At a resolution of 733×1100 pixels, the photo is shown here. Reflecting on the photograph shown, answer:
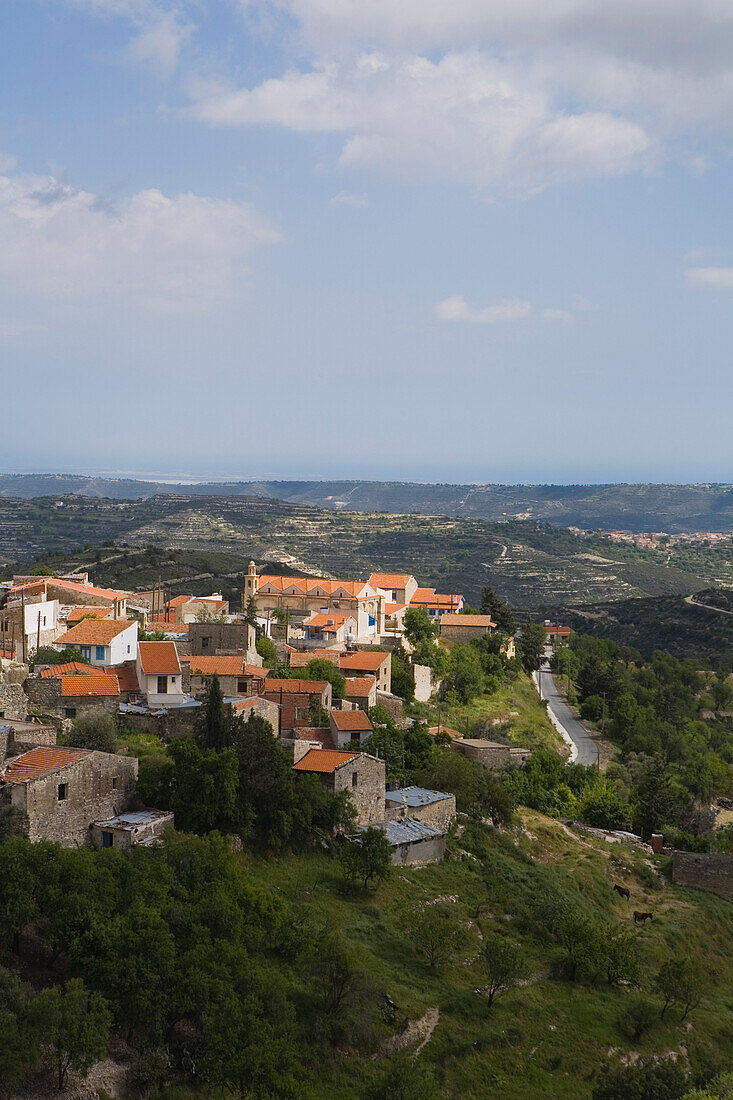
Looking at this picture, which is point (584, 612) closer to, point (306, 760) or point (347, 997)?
point (306, 760)

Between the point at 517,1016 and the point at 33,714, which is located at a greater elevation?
the point at 33,714

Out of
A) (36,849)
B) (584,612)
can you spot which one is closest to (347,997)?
(36,849)

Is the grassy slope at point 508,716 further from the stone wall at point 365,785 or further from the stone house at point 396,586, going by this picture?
the stone wall at point 365,785

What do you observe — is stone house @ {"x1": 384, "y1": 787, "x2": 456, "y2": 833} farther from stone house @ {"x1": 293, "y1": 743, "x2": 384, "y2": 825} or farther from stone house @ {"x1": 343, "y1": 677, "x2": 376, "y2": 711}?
stone house @ {"x1": 343, "y1": 677, "x2": 376, "y2": 711}

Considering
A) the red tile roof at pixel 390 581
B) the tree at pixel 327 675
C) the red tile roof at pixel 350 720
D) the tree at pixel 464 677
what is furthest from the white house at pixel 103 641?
the red tile roof at pixel 390 581

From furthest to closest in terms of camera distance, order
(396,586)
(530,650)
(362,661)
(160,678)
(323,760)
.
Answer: (396,586)
(530,650)
(362,661)
(160,678)
(323,760)

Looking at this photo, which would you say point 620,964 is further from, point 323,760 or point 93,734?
point 93,734

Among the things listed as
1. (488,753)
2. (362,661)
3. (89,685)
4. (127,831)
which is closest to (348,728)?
(89,685)
